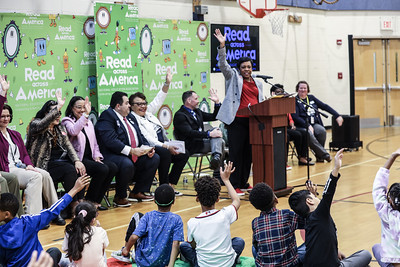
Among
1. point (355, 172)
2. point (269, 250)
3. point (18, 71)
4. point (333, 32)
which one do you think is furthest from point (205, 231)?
point (333, 32)

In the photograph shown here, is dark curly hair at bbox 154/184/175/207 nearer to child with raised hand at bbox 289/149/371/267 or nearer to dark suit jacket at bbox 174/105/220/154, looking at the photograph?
child with raised hand at bbox 289/149/371/267

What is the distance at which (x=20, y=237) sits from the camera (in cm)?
400

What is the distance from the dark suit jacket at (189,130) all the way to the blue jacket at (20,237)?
413cm

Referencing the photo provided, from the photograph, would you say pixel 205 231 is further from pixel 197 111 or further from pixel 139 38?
pixel 139 38

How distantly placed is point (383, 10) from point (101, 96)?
9260 millimetres

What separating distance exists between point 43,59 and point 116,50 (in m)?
1.09

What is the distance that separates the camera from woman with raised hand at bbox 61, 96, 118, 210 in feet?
22.7

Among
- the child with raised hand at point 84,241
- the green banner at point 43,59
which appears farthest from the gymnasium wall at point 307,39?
the child with raised hand at point 84,241

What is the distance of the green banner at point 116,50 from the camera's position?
27.4 feet

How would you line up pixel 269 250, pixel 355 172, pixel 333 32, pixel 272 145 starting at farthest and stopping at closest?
pixel 333 32 < pixel 355 172 < pixel 272 145 < pixel 269 250

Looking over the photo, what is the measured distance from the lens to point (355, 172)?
357 inches

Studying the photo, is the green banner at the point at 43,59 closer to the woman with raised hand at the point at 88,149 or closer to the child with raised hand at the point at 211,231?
the woman with raised hand at the point at 88,149

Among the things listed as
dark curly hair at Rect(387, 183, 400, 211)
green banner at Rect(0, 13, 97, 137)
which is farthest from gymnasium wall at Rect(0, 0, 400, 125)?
dark curly hair at Rect(387, 183, 400, 211)

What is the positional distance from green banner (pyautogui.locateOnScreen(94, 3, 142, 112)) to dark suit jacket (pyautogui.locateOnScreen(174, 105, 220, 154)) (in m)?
0.91
